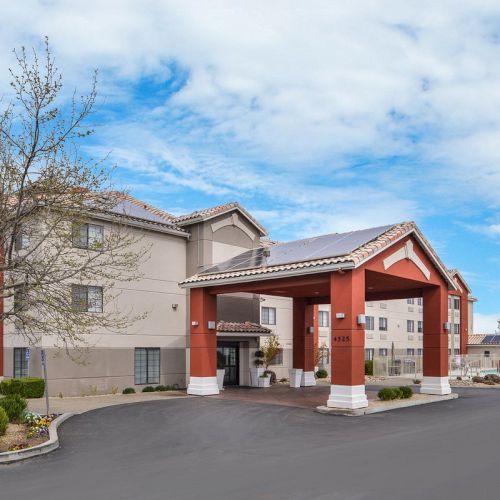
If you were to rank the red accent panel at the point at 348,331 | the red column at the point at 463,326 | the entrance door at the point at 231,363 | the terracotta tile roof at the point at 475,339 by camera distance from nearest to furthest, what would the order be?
the red accent panel at the point at 348,331 < the entrance door at the point at 231,363 < the red column at the point at 463,326 < the terracotta tile roof at the point at 475,339

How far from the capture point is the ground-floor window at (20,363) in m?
25.5

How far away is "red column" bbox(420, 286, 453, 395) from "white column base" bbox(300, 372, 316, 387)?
6911 mm

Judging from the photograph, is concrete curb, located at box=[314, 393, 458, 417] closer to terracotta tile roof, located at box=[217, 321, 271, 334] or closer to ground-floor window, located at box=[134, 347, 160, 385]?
terracotta tile roof, located at box=[217, 321, 271, 334]

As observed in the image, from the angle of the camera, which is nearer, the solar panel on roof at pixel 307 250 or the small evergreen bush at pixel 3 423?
the small evergreen bush at pixel 3 423

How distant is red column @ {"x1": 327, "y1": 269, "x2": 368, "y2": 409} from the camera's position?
20.5m

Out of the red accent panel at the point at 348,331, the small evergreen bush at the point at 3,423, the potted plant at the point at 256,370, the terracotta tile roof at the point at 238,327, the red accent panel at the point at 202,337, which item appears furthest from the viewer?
the potted plant at the point at 256,370

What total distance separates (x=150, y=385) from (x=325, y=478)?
18.6 metres

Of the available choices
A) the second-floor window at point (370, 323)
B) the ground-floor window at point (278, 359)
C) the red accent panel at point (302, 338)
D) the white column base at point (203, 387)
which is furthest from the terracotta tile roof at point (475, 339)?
the white column base at point (203, 387)

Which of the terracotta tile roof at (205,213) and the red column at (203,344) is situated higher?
the terracotta tile roof at (205,213)

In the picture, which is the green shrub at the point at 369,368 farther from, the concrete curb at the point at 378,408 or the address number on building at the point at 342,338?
the address number on building at the point at 342,338

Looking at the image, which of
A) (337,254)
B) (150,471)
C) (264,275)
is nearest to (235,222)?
(264,275)

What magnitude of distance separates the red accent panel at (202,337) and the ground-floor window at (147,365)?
2.95 meters

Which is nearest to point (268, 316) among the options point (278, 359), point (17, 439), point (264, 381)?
point (278, 359)

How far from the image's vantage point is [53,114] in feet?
50.5
